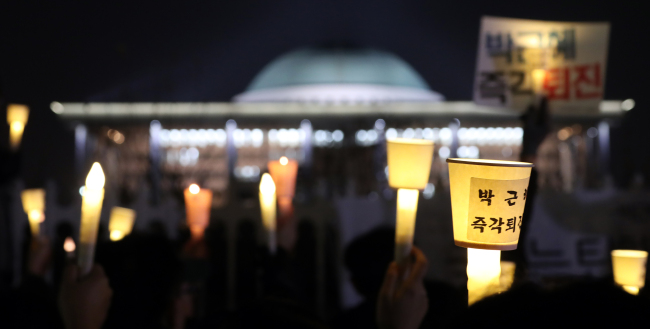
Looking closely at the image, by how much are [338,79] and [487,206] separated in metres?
22.5

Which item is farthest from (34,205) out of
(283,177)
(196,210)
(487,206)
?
(487,206)

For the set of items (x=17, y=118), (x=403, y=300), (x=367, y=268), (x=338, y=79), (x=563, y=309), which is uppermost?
(x=338, y=79)

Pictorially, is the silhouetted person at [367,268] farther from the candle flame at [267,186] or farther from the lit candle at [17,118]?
the lit candle at [17,118]

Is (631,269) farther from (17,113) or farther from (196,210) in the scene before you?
(17,113)

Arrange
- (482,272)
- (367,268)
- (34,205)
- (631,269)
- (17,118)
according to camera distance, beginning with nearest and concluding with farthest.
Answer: (482,272) → (631,269) → (367,268) → (17,118) → (34,205)

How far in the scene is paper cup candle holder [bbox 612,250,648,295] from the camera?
2506mm

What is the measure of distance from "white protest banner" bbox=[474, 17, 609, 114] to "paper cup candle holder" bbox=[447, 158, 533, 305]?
294 cm

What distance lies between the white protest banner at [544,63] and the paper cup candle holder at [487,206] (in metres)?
2.94

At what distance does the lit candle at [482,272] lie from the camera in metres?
1.47

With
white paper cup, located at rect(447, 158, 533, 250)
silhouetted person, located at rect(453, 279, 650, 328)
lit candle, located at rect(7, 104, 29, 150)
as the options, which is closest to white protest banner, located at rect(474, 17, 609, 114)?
white paper cup, located at rect(447, 158, 533, 250)

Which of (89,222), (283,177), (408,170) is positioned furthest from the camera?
(283,177)

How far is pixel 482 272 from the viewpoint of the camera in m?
1.53

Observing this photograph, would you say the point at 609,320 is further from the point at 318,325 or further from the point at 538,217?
the point at 538,217

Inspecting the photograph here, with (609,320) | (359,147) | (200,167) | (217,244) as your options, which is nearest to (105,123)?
(200,167)
